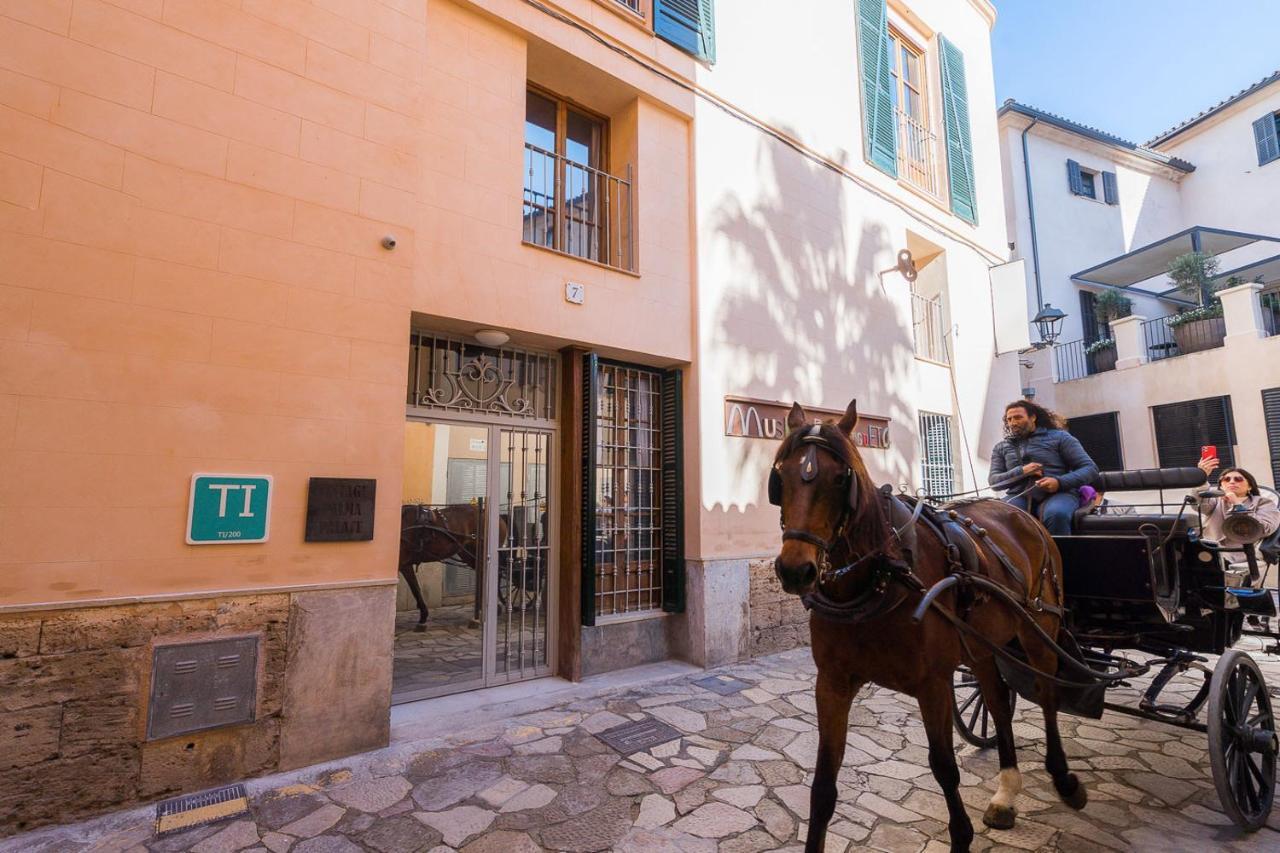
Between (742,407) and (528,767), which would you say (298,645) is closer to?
(528,767)

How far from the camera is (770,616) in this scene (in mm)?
6695

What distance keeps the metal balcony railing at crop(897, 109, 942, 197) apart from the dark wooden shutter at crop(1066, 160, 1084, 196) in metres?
8.04

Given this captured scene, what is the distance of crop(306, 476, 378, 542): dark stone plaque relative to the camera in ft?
13.0

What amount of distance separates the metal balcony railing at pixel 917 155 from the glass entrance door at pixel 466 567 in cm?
816

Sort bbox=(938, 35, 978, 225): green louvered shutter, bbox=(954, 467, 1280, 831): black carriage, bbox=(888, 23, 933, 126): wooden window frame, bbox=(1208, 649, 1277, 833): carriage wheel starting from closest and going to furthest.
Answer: bbox=(1208, 649, 1277, 833): carriage wheel < bbox=(954, 467, 1280, 831): black carriage < bbox=(888, 23, 933, 126): wooden window frame < bbox=(938, 35, 978, 225): green louvered shutter

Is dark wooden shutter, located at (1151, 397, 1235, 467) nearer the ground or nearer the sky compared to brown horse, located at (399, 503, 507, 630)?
nearer the sky

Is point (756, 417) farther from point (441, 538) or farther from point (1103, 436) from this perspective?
point (1103, 436)

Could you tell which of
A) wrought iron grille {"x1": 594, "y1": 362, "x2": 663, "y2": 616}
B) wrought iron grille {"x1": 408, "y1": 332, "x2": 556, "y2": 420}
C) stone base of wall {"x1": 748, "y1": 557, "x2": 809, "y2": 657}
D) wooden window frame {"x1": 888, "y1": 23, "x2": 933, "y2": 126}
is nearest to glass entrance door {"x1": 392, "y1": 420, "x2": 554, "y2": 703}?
wrought iron grille {"x1": 408, "y1": 332, "x2": 556, "y2": 420}

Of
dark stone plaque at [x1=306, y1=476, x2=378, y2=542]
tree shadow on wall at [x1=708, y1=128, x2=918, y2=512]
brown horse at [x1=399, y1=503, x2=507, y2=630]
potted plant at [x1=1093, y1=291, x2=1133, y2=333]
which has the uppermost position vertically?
potted plant at [x1=1093, y1=291, x2=1133, y2=333]

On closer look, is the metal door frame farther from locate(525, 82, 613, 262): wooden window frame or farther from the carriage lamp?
the carriage lamp

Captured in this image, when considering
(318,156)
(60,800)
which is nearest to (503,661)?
(60,800)

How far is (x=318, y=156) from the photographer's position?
423 cm

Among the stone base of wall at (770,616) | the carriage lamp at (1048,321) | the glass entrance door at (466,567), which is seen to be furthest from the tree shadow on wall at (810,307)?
the carriage lamp at (1048,321)

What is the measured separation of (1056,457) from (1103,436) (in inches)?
441
